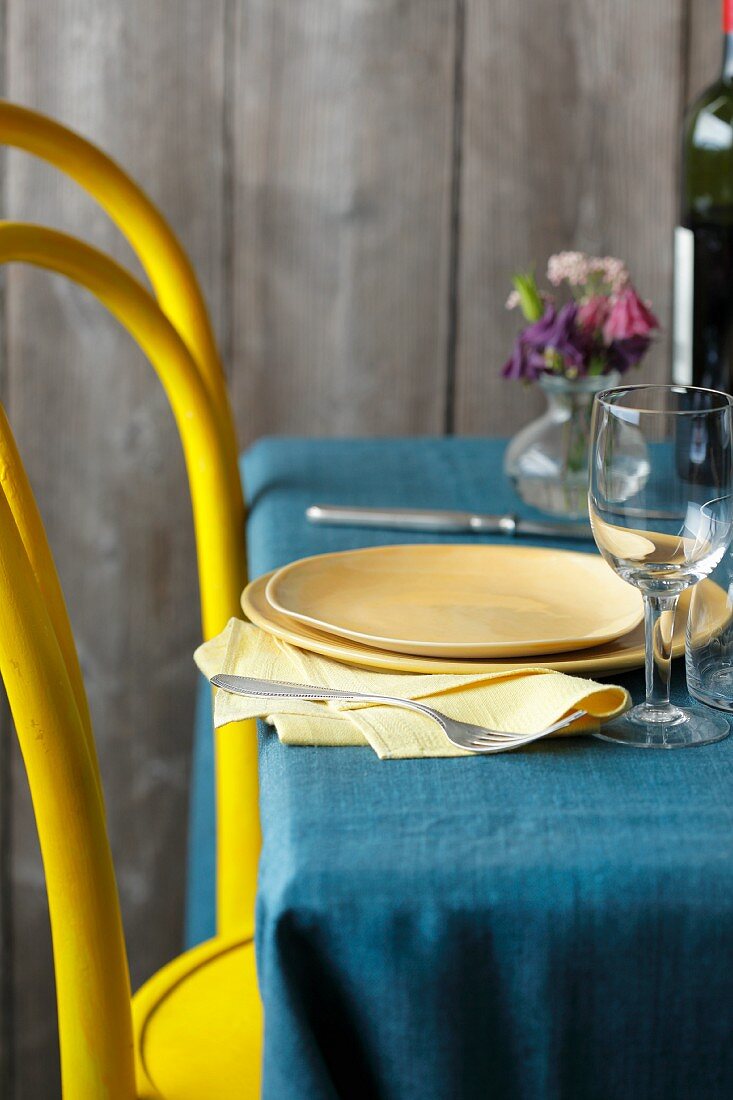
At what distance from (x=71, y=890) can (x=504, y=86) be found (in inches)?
40.8

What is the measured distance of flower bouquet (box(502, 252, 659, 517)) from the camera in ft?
2.91

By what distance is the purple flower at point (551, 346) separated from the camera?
2.91ft

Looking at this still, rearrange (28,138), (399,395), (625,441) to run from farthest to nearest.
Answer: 1. (399,395)
2. (28,138)
3. (625,441)

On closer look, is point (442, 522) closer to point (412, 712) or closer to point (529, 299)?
point (529, 299)

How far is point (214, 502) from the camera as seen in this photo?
881mm

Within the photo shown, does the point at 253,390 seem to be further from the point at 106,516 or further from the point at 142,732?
the point at 142,732

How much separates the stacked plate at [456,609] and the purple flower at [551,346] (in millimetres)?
238

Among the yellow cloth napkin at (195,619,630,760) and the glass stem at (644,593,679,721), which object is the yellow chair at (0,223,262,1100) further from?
the glass stem at (644,593,679,721)

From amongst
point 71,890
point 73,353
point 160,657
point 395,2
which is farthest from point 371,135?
point 71,890

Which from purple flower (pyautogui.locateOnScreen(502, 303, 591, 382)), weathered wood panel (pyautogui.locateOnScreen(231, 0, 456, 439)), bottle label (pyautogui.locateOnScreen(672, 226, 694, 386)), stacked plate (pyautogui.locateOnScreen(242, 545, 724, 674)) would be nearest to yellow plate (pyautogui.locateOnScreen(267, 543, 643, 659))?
stacked plate (pyautogui.locateOnScreen(242, 545, 724, 674))

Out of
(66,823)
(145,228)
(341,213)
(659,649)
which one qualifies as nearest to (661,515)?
(659,649)

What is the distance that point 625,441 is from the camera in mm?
490

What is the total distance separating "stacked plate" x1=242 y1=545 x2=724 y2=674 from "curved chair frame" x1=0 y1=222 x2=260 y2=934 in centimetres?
18

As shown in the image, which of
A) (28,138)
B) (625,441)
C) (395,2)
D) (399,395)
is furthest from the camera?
(399,395)
